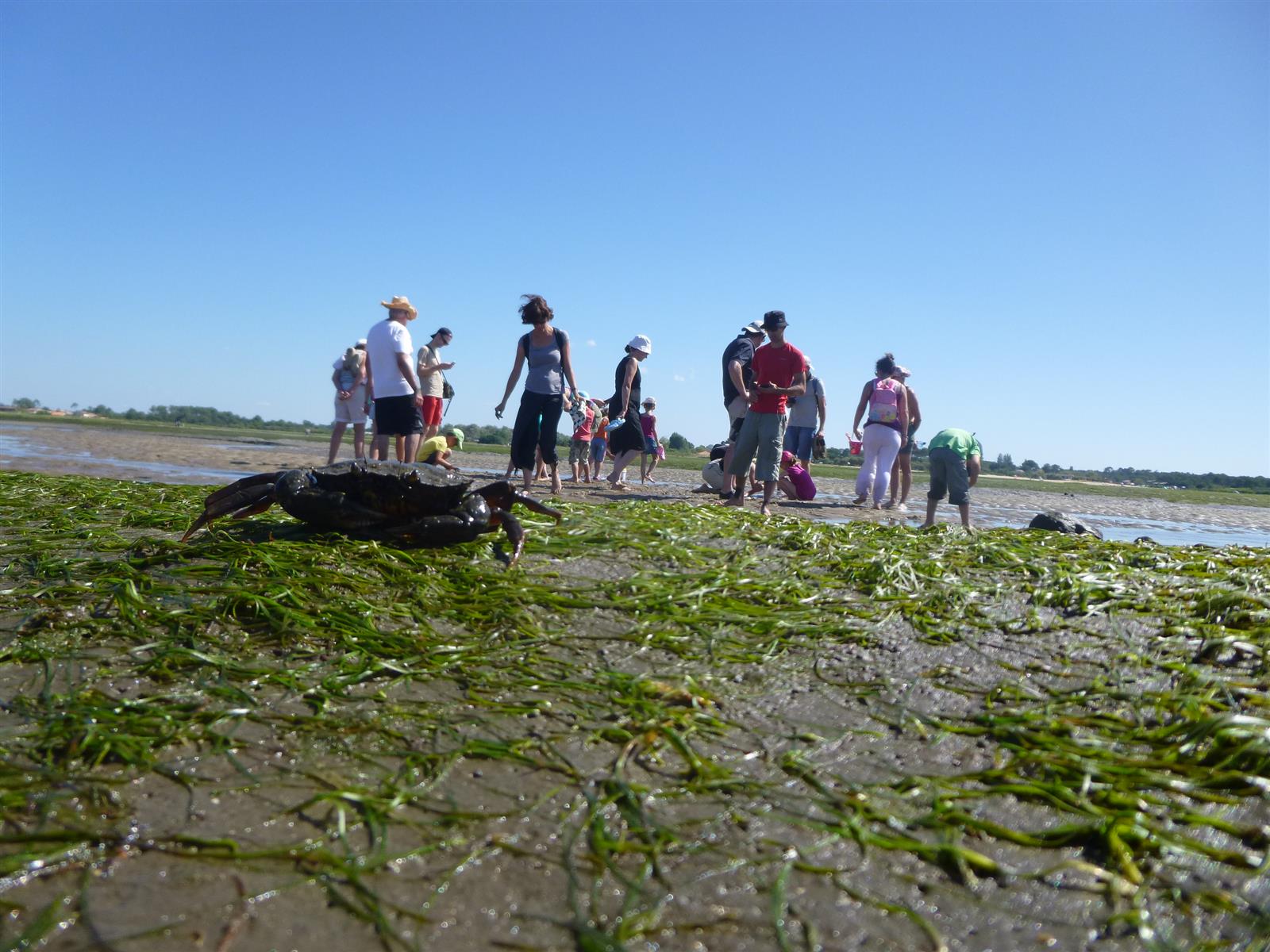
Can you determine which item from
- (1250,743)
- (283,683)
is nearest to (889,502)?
(1250,743)

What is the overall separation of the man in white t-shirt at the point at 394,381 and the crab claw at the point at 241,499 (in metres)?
4.62

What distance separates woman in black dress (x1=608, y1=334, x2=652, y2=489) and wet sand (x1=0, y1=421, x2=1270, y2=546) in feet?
1.83

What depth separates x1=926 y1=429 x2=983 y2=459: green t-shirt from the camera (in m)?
9.71

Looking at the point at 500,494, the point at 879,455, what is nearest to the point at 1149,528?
the point at 879,455

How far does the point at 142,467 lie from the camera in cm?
1505

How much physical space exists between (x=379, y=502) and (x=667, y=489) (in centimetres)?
980

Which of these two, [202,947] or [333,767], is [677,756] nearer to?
[333,767]

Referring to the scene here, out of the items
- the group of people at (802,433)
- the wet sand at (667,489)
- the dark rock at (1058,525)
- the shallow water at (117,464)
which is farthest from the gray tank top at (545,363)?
the shallow water at (117,464)

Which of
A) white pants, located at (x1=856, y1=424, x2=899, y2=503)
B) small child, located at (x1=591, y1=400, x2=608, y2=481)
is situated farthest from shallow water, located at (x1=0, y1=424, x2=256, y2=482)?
white pants, located at (x1=856, y1=424, x2=899, y2=503)

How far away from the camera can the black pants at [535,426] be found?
32.0 ft

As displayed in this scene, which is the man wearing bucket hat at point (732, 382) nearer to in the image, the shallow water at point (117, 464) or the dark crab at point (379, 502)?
the dark crab at point (379, 502)

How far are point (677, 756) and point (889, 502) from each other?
37.1 feet

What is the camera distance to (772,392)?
9.46 metres

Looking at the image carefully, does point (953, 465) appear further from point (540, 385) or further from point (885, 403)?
point (540, 385)
